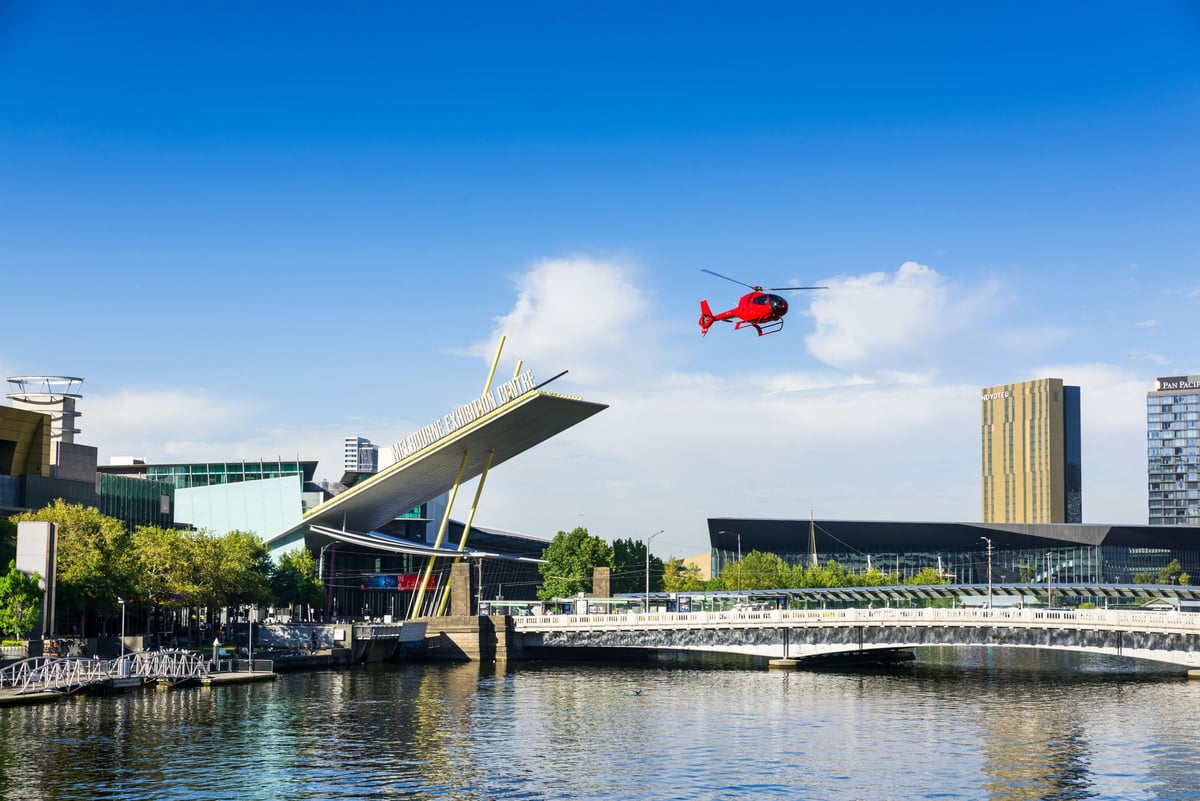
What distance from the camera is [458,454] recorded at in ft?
390

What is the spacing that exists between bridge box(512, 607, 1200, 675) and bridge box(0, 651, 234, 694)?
1265 inches

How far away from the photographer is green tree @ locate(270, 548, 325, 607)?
113019mm

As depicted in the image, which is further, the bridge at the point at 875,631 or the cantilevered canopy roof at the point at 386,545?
the cantilevered canopy roof at the point at 386,545

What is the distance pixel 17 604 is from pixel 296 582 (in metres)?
42.8

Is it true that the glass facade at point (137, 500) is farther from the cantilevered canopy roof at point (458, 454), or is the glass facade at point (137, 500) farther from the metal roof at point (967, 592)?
the metal roof at point (967, 592)

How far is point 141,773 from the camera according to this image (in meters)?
45.1

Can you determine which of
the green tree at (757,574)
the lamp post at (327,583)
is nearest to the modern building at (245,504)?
the lamp post at (327,583)

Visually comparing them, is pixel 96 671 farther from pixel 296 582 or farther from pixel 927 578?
pixel 927 578

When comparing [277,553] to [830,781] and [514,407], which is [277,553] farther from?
[830,781]

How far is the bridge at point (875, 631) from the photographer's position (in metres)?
81.8

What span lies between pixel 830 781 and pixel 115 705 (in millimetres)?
35796

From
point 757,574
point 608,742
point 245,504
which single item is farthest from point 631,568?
point 608,742

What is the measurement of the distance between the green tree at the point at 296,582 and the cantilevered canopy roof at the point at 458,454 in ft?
16.0

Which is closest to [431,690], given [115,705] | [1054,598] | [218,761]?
[115,705]
